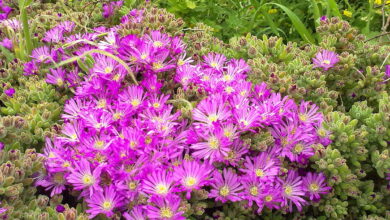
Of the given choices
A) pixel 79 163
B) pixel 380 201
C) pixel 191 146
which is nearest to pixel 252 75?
pixel 191 146

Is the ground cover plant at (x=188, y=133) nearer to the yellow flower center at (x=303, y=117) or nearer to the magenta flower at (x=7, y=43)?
the yellow flower center at (x=303, y=117)

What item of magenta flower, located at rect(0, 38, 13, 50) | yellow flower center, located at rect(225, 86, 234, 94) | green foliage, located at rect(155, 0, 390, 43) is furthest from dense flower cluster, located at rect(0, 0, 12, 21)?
yellow flower center, located at rect(225, 86, 234, 94)

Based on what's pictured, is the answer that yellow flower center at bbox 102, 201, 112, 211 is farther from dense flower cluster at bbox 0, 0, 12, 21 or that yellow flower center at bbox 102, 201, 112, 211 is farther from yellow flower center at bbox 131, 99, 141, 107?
dense flower cluster at bbox 0, 0, 12, 21

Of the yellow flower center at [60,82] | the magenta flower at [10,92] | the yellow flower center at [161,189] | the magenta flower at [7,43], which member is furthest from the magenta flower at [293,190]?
the magenta flower at [7,43]

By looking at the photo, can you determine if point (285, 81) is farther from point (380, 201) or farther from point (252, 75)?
point (380, 201)

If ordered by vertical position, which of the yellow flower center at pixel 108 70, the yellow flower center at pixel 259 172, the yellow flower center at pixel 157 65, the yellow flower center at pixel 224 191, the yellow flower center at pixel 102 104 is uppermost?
the yellow flower center at pixel 157 65
